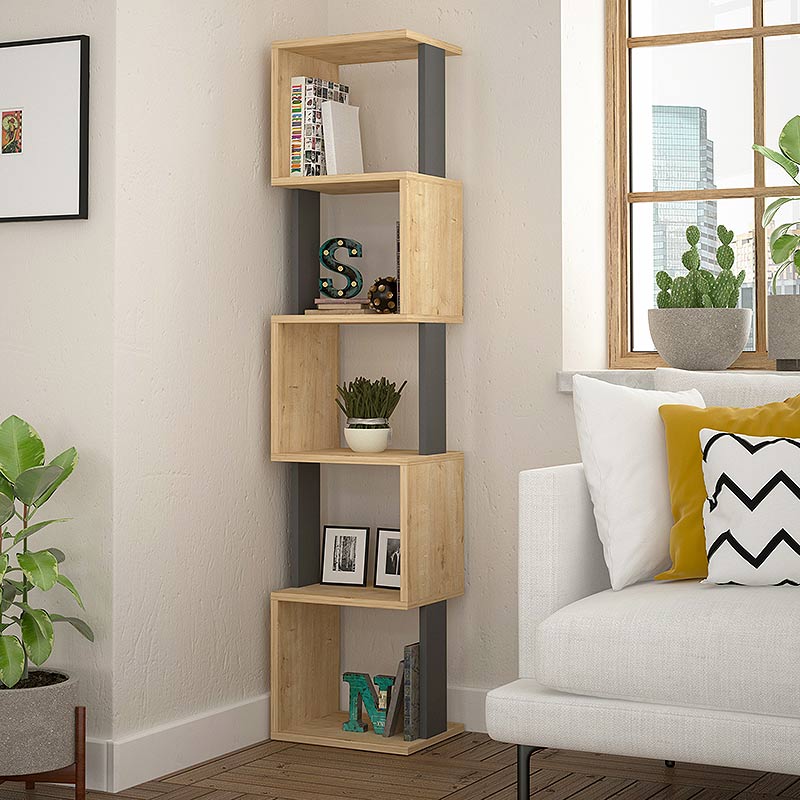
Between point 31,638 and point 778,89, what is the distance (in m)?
2.39

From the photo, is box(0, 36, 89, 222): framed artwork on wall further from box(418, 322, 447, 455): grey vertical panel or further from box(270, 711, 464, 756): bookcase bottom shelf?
box(270, 711, 464, 756): bookcase bottom shelf

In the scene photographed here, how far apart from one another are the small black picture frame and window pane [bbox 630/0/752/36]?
1.57 m

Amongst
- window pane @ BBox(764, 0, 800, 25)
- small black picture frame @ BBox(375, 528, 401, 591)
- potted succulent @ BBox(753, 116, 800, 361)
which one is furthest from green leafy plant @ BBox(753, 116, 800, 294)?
small black picture frame @ BBox(375, 528, 401, 591)

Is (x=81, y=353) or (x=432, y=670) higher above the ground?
(x=81, y=353)

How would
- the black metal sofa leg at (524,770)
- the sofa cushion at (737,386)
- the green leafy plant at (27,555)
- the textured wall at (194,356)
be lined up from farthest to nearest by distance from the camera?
the textured wall at (194,356) < the sofa cushion at (737,386) < the green leafy plant at (27,555) < the black metal sofa leg at (524,770)

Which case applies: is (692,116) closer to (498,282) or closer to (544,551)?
(498,282)

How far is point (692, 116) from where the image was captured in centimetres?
384

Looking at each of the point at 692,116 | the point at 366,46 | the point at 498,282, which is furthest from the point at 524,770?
the point at 692,116

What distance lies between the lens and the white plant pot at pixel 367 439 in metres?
3.55

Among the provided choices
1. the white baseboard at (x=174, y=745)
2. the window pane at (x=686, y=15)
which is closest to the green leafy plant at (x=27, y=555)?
the white baseboard at (x=174, y=745)

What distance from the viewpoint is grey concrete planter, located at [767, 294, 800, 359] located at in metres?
3.34

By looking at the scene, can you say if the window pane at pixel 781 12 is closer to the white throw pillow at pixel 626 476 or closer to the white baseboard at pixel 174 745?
the white throw pillow at pixel 626 476

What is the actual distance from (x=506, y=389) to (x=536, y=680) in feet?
3.80

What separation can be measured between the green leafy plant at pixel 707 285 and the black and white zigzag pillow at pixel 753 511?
0.83 m
